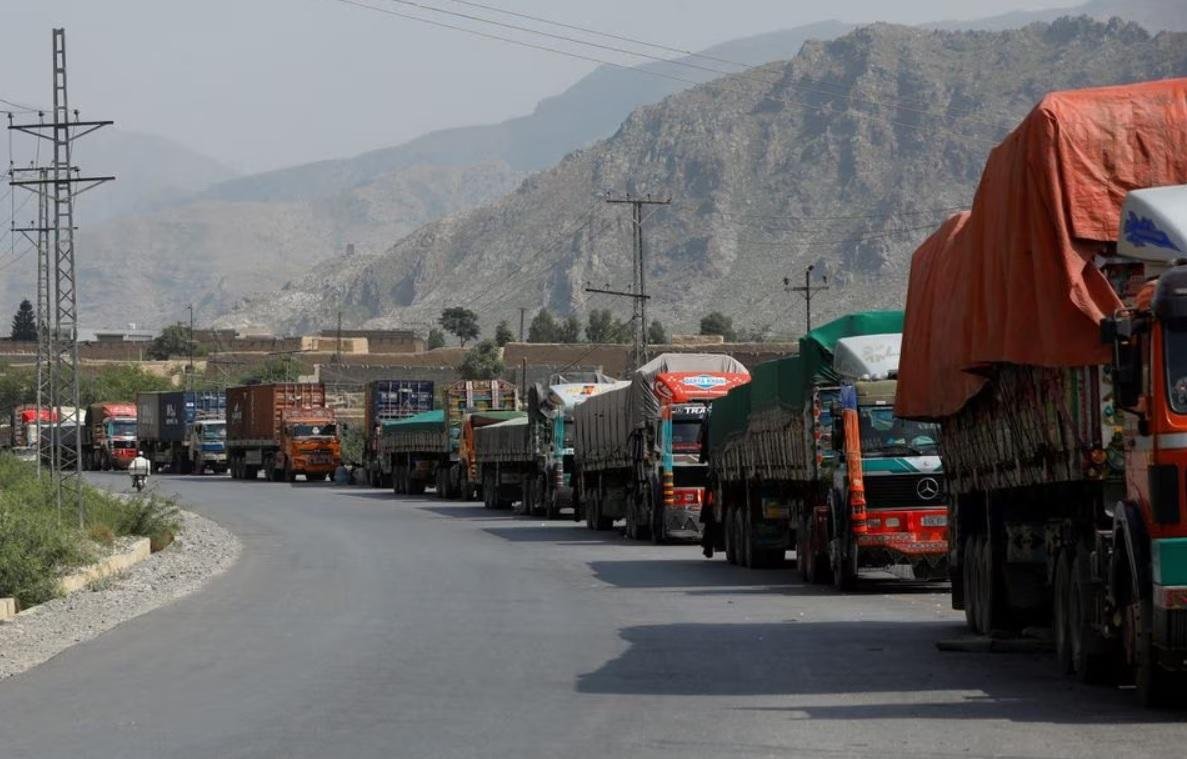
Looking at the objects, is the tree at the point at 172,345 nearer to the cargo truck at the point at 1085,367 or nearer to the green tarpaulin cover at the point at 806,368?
the green tarpaulin cover at the point at 806,368

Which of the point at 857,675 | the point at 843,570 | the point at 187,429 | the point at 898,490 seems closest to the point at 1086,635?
the point at 857,675

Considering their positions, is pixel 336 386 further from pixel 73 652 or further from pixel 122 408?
pixel 73 652

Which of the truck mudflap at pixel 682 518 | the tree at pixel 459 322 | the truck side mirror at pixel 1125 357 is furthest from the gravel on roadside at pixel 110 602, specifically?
the tree at pixel 459 322

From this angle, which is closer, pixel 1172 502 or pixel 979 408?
pixel 1172 502

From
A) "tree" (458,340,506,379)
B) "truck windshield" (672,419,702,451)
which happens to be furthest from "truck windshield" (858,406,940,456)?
"tree" (458,340,506,379)

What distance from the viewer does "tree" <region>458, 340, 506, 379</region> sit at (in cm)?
11694

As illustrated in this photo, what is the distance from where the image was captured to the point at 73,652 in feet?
58.1

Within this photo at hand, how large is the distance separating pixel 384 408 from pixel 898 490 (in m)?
52.4

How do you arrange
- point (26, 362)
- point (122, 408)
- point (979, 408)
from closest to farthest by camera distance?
point (979, 408) → point (122, 408) → point (26, 362)

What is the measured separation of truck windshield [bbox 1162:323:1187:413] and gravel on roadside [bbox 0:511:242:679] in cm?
936

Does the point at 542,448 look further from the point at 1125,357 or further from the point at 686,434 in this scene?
the point at 1125,357

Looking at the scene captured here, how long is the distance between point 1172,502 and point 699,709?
3.33 m

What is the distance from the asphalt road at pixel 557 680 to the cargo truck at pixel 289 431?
159 feet

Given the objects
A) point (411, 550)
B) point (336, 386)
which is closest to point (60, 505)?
point (411, 550)
